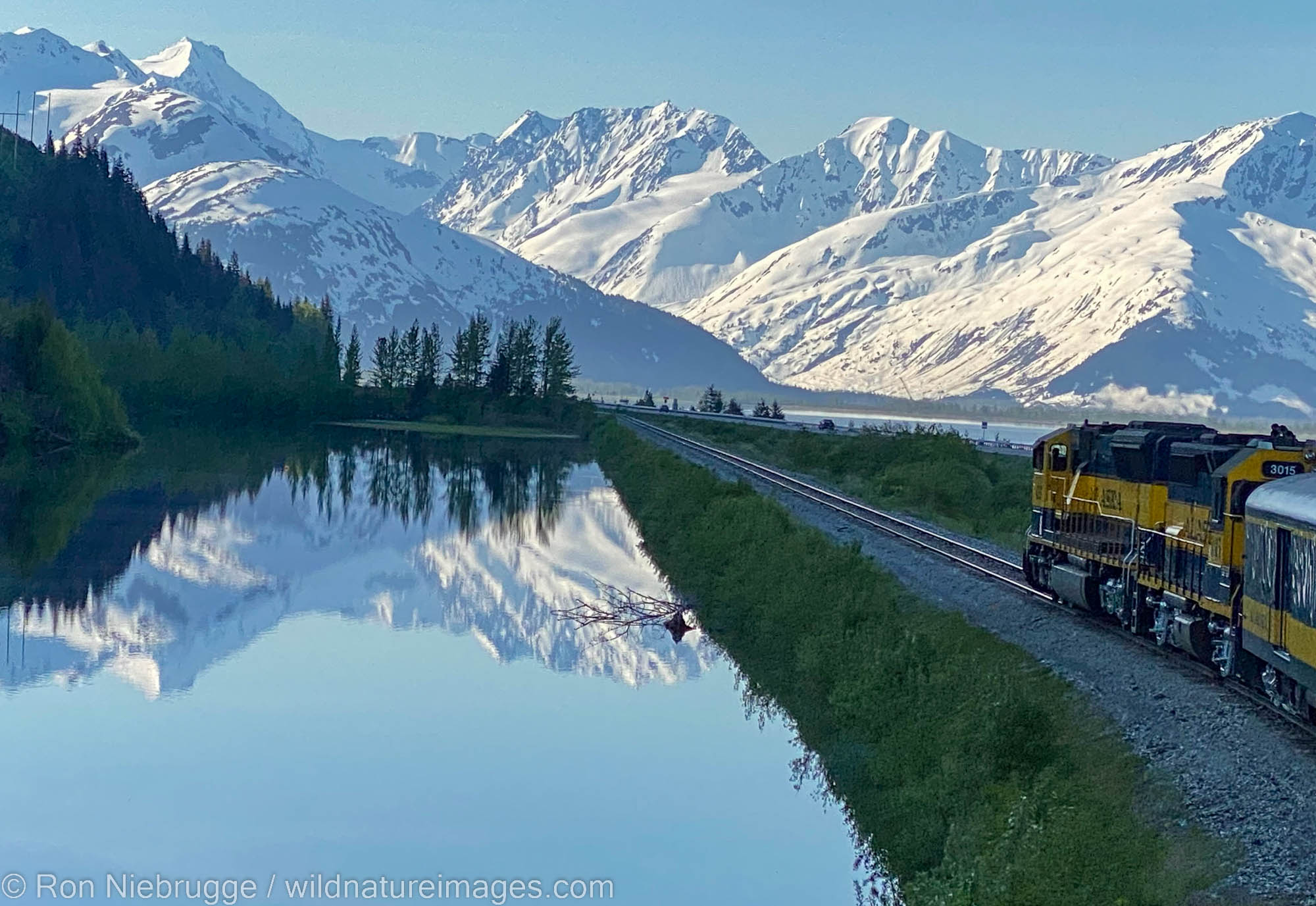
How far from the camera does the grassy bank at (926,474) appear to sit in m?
81.2

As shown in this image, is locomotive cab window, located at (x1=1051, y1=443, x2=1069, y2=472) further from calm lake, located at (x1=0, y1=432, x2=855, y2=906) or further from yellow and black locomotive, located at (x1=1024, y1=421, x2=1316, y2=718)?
calm lake, located at (x1=0, y1=432, x2=855, y2=906)

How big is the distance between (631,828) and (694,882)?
2969 mm

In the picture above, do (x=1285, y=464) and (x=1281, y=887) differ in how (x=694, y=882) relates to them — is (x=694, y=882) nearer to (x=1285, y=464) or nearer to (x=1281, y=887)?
(x=1281, y=887)

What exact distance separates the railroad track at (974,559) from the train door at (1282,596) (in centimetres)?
120

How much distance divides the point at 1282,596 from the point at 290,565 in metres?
48.8

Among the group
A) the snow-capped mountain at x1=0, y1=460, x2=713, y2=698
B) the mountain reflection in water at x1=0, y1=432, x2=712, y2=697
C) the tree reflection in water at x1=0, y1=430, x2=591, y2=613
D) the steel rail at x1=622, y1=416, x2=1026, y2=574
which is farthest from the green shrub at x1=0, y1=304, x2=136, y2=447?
the steel rail at x1=622, y1=416, x2=1026, y2=574

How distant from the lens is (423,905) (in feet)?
82.9

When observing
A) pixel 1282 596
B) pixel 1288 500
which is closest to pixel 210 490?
pixel 1288 500

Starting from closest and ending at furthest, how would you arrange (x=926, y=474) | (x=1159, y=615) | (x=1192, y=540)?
(x=1192, y=540) < (x=1159, y=615) < (x=926, y=474)

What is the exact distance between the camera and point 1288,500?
1076 inches

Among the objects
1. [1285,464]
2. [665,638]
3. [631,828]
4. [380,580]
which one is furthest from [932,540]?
[631,828]

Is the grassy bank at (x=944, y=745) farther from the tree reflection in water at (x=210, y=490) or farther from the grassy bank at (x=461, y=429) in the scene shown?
the grassy bank at (x=461, y=429)

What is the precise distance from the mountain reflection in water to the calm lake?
0.20 m

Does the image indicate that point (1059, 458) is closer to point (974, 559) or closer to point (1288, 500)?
point (974, 559)
